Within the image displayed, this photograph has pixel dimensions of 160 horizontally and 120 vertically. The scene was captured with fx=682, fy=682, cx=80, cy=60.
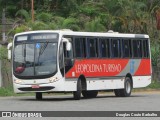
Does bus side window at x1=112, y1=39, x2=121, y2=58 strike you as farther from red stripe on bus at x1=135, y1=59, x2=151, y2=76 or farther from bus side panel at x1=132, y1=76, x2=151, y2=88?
red stripe on bus at x1=135, y1=59, x2=151, y2=76

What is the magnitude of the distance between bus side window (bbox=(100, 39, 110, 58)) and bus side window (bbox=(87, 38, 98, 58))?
0.51 meters

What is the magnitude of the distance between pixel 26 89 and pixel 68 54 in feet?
7.71

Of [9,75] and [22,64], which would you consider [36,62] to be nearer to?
[22,64]

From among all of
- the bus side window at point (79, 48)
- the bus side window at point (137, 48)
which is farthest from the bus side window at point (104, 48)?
the bus side window at point (137, 48)

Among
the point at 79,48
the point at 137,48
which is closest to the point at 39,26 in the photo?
the point at 137,48

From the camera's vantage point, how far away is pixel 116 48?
32906mm

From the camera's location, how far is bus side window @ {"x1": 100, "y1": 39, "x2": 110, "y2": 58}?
31812 mm

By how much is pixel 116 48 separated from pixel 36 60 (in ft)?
19.3

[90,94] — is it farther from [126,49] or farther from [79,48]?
[79,48]

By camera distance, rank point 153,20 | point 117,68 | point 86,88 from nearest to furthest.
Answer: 1. point 86,88
2. point 117,68
3. point 153,20

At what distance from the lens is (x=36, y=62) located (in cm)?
2827

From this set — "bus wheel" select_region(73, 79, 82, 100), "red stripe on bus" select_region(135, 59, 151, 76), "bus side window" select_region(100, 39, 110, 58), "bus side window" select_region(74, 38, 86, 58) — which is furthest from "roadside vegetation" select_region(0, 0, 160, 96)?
"bus wheel" select_region(73, 79, 82, 100)

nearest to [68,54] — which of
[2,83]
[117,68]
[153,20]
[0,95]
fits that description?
[117,68]

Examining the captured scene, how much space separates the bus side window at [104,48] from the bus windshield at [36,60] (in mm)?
3988
